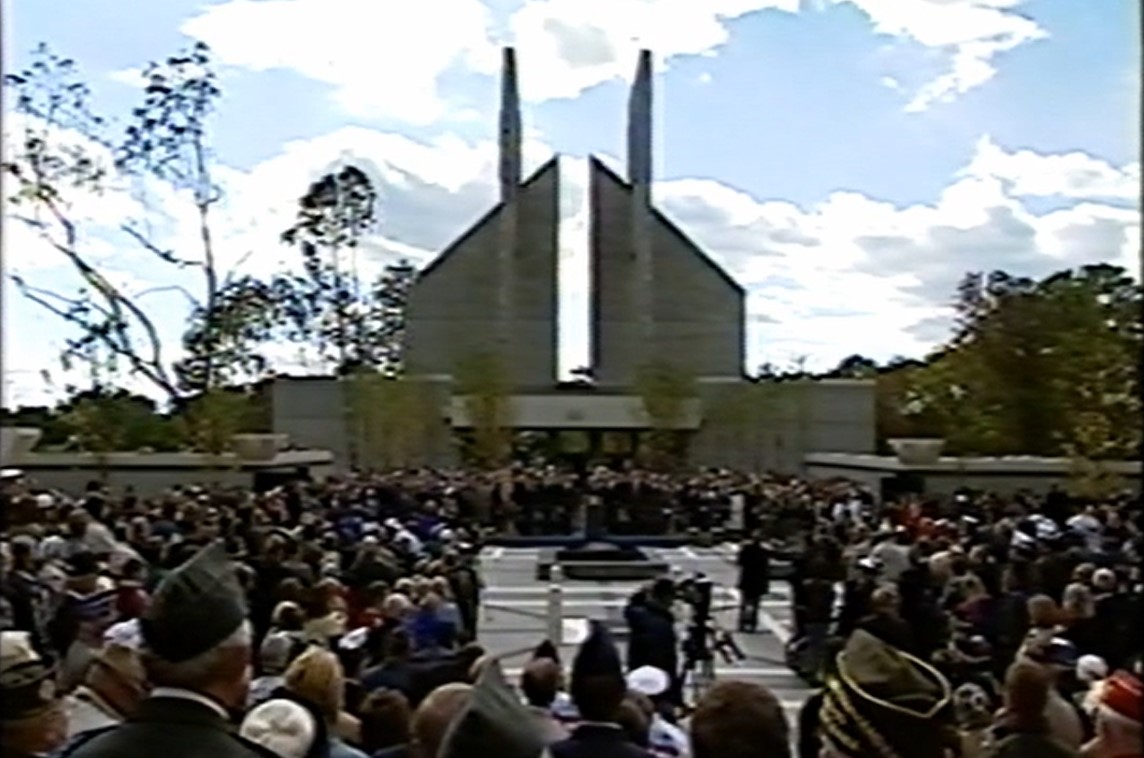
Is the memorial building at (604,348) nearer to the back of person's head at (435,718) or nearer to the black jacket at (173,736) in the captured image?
the back of person's head at (435,718)

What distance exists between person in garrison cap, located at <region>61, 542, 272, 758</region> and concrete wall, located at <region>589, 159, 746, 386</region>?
62.0 meters

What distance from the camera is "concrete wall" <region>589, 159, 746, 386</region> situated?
66625 mm

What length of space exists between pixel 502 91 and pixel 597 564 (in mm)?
45965

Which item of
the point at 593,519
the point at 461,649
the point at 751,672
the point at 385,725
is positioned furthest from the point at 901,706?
the point at 593,519

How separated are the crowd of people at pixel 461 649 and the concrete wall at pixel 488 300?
41.5m

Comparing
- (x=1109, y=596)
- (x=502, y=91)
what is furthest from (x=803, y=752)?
(x=502, y=91)

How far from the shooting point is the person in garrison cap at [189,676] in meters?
3.24

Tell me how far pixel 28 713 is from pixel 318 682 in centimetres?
147

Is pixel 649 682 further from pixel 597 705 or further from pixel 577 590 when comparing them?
pixel 577 590

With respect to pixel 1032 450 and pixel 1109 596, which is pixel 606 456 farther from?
pixel 1109 596

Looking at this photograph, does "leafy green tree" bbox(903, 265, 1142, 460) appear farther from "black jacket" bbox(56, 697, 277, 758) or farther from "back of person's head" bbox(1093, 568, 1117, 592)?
"black jacket" bbox(56, 697, 277, 758)

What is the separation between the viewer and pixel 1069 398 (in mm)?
34781

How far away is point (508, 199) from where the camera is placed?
68.9 meters

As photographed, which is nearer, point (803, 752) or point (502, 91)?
point (803, 752)
